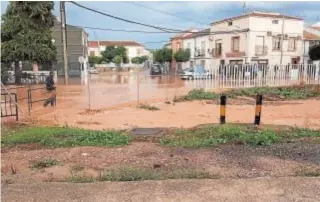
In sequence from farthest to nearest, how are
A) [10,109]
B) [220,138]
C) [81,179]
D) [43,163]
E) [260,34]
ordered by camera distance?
[260,34] < [10,109] < [220,138] < [43,163] < [81,179]

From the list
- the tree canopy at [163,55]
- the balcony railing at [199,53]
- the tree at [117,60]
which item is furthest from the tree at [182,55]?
the tree at [117,60]

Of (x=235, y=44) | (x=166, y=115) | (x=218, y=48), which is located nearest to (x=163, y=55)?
(x=218, y=48)

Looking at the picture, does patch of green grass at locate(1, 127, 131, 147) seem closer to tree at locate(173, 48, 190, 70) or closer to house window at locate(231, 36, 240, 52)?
house window at locate(231, 36, 240, 52)

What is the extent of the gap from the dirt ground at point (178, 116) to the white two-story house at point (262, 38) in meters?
31.5

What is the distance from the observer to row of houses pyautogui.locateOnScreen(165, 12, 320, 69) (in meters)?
49.5

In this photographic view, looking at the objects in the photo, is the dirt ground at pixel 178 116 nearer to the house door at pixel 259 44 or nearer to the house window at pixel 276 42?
the house door at pixel 259 44

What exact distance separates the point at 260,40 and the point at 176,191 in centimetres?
4847

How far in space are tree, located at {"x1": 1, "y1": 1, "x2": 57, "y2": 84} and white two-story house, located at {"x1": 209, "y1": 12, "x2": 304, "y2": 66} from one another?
85.6 ft

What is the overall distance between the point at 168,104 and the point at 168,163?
13383 mm

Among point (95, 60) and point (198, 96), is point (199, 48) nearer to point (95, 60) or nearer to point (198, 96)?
point (95, 60)

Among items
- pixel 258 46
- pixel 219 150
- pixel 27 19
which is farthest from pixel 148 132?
pixel 258 46

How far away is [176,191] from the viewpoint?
419 cm

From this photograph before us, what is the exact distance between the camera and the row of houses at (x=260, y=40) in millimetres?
49531

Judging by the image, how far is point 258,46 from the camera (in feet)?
165
